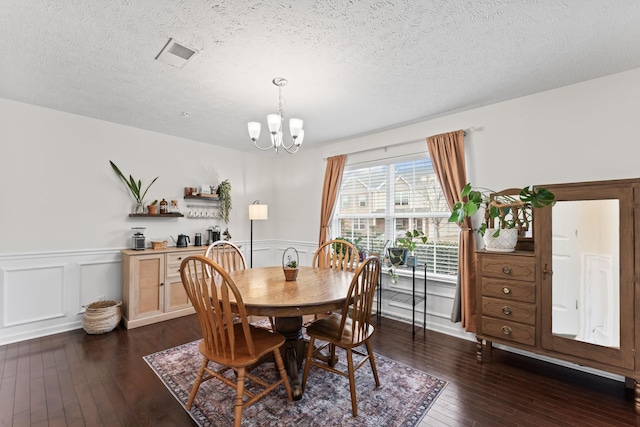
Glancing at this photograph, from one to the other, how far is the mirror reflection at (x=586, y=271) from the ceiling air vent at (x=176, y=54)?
3166mm

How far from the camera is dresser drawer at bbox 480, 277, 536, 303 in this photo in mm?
2400

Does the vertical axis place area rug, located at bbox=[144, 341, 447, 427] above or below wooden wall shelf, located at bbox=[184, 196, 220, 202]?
below

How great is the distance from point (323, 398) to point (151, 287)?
2.65 m

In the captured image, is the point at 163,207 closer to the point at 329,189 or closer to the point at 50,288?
the point at 50,288

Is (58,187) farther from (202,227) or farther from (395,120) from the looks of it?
(395,120)

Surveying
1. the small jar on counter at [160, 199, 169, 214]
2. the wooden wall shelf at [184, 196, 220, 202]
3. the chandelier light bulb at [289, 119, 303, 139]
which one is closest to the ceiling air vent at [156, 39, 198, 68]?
the chandelier light bulb at [289, 119, 303, 139]

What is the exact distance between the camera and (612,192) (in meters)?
2.12

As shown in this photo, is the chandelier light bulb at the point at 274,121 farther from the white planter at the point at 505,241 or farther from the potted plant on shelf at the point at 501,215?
the white planter at the point at 505,241

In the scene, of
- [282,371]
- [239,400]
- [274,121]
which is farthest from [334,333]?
[274,121]

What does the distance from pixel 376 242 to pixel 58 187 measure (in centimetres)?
402

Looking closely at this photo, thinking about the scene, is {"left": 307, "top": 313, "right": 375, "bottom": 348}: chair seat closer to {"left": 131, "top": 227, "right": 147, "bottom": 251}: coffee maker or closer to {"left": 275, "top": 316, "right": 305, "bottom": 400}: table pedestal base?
{"left": 275, "top": 316, "right": 305, "bottom": 400}: table pedestal base

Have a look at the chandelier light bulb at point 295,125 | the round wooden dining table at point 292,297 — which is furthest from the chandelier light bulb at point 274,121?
the round wooden dining table at point 292,297

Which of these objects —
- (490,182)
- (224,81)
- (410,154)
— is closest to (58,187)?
(224,81)

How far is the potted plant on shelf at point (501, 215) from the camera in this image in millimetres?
2553
